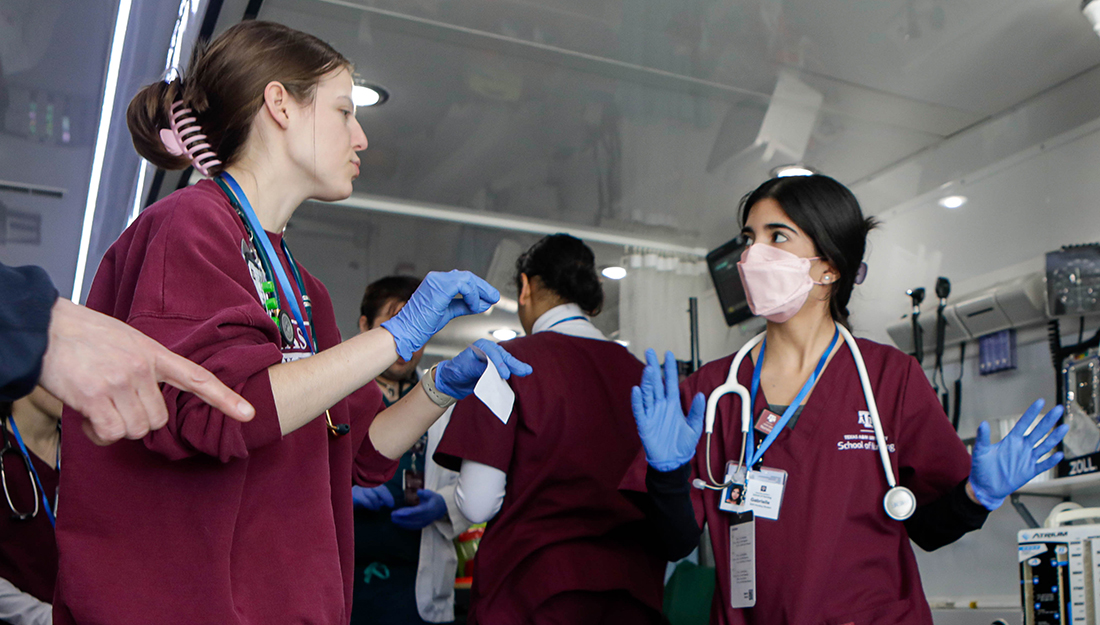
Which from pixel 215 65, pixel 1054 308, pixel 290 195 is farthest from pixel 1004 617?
pixel 215 65

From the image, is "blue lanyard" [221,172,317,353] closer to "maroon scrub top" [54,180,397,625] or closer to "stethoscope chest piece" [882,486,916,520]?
"maroon scrub top" [54,180,397,625]

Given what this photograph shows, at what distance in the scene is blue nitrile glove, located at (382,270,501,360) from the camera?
118cm

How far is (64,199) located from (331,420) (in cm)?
261

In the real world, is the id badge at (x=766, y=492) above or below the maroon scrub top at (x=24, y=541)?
above

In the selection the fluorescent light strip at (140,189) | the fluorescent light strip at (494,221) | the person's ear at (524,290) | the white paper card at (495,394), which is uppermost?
the fluorescent light strip at (494,221)

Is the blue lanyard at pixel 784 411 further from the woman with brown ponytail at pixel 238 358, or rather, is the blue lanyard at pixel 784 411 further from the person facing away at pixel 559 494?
the woman with brown ponytail at pixel 238 358

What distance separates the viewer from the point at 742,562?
68.5 inches

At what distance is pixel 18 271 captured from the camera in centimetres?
79

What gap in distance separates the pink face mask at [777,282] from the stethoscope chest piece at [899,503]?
49cm

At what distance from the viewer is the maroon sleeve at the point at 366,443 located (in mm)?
1581

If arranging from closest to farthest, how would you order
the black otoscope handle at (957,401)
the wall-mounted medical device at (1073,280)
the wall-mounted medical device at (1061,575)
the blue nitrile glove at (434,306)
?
the blue nitrile glove at (434,306)
the wall-mounted medical device at (1061,575)
the wall-mounted medical device at (1073,280)
the black otoscope handle at (957,401)

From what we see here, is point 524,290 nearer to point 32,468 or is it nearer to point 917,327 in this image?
point 32,468

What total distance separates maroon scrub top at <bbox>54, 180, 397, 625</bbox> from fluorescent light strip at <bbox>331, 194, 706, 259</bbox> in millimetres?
2807

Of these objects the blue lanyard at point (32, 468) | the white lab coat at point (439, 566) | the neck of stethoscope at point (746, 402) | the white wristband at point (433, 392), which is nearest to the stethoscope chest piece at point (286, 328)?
the white wristband at point (433, 392)
